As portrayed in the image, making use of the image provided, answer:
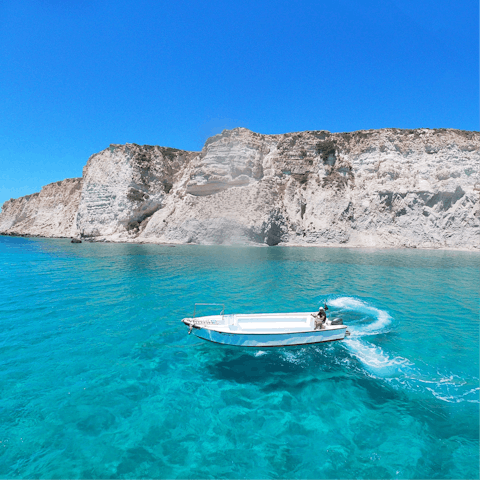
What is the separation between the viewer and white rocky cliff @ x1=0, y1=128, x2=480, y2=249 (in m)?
55.8

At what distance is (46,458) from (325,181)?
6412 centimetres

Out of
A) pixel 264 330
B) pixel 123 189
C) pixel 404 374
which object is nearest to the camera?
pixel 404 374

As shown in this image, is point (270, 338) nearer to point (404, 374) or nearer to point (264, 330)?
point (264, 330)

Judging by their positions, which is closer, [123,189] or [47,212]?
[123,189]

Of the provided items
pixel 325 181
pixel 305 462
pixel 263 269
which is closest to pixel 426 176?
pixel 325 181

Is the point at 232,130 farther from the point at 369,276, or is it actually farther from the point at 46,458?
the point at 46,458

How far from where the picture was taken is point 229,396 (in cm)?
829

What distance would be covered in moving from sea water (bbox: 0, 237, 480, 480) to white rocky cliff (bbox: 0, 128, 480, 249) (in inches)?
1693

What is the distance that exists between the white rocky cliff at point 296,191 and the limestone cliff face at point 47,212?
16.0 metres

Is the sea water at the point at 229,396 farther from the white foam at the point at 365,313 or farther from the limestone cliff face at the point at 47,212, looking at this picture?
the limestone cliff face at the point at 47,212

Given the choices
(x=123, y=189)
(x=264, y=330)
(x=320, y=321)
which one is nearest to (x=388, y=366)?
(x=320, y=321)

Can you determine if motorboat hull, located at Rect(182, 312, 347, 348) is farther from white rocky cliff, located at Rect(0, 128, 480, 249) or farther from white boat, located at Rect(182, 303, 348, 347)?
white rocky cliff, located at Rect(0, 128, 480, 249)

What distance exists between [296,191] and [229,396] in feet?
193

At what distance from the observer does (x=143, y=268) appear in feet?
91.4
